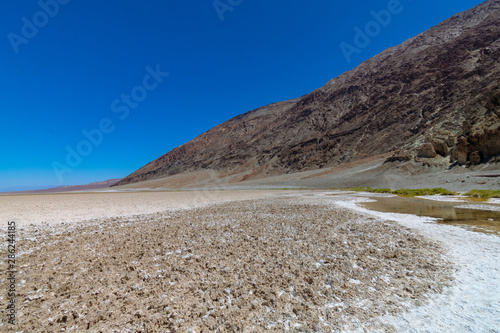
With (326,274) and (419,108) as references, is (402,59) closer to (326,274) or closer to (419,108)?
(419,108)

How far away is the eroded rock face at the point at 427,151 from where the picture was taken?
4181 cm

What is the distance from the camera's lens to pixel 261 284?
4.46m

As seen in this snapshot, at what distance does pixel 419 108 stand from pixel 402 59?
3818cm

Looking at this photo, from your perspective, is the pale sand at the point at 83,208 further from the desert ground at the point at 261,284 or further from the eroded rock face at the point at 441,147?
the eroded rock face at the point at 441,147

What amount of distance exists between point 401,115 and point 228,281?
81517 millimetres

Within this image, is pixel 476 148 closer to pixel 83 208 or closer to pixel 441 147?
pixel 441 147

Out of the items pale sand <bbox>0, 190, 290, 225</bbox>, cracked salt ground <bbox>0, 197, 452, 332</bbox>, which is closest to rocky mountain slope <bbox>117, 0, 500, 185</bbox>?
pale sand <bbox>0, 190, 290, 225</bbox>

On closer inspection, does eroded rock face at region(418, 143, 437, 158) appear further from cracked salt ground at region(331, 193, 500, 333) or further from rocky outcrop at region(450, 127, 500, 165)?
cracked salt ground at region(331, 193, 500, 333)

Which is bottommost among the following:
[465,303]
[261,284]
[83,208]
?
[465,303]

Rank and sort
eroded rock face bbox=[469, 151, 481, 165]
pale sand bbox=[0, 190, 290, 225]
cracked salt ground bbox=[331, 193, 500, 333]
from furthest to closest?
eroded rock face bbox=[469, 151, 481, 165], pale sand bbox=[0, 190, 290, 225], cracked salt ground bbox=[331, 193, 500, 333]

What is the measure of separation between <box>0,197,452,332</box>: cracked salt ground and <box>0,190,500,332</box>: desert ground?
0.02 m

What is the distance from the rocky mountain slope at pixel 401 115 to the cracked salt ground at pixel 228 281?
39.9m

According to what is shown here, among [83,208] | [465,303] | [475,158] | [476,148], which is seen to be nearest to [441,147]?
[476,148]

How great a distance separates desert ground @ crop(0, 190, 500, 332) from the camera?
11.1 feet
